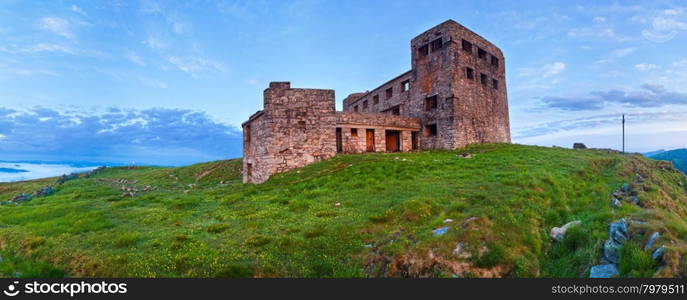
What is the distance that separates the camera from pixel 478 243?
727cm

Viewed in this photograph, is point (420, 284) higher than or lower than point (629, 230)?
lower

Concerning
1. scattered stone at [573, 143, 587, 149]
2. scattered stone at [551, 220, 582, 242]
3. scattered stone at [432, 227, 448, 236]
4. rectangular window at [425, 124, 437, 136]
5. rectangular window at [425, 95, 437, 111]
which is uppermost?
rectangular window at [425, 95, 437, 111]

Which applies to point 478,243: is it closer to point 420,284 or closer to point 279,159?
point 420,284

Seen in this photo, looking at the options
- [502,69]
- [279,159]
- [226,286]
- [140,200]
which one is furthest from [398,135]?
[226,286]

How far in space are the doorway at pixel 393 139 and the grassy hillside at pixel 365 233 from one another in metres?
16.1

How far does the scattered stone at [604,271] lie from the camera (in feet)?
19.4

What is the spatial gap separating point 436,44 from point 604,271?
99.6 feet

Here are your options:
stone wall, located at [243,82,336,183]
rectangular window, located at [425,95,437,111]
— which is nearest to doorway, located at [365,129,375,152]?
stone wall, located at [243,82,336,183]

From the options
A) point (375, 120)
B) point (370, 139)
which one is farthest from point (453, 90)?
point (370, 139)

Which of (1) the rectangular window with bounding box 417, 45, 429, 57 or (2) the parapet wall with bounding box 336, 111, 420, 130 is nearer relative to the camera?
(2) the parapet wall with bounding box 336, 111, 420, 130

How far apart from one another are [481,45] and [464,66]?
5.43 meters

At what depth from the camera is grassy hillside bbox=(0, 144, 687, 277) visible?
6758 millimetres

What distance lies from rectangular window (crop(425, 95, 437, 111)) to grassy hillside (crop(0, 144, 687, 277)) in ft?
61.5

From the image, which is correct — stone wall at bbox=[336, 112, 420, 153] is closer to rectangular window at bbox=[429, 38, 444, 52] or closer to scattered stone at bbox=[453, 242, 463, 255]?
rectangular window at bbox=[429, 38, 444, 52]
